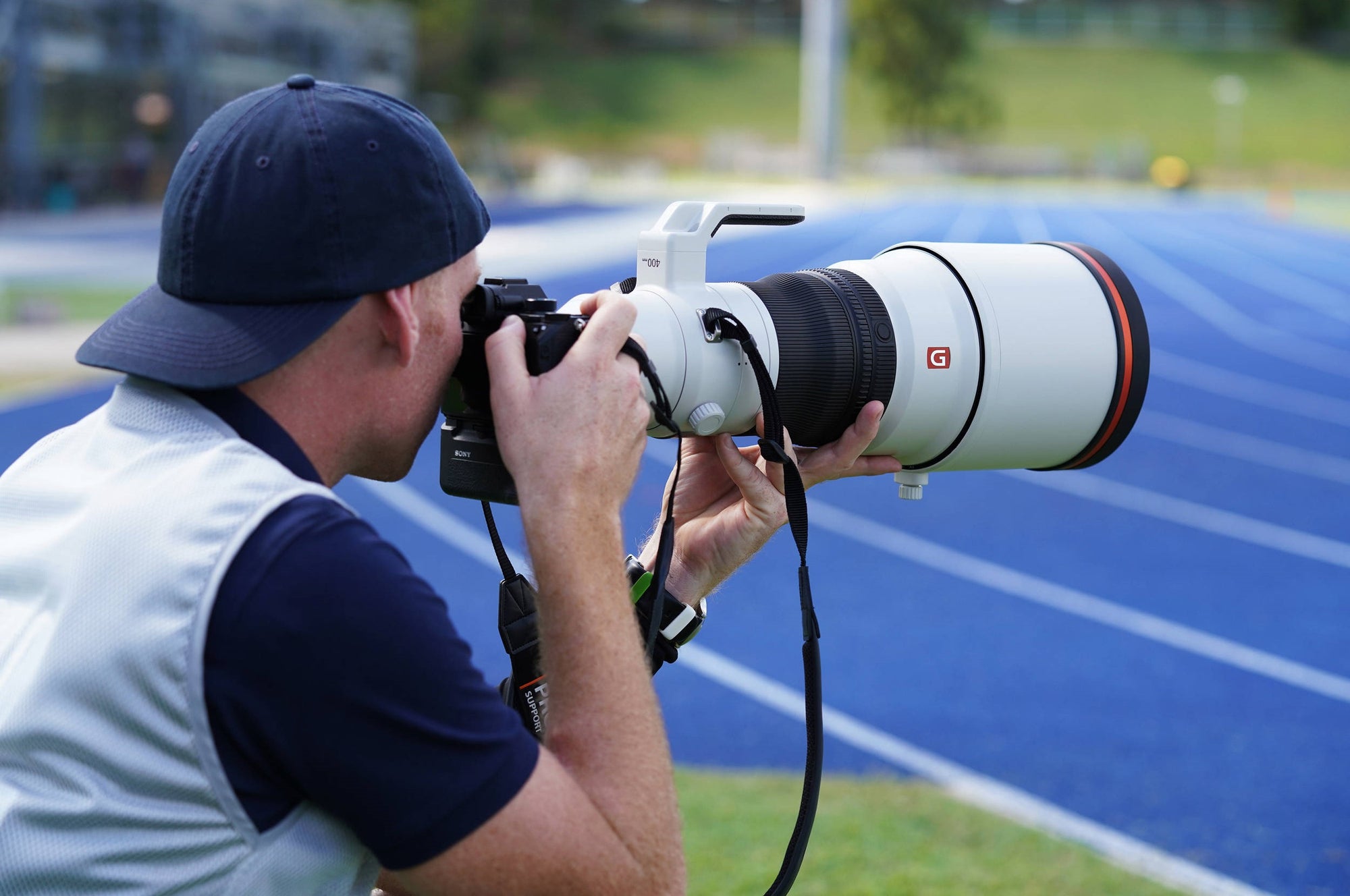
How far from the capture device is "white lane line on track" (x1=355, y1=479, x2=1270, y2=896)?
3434mm

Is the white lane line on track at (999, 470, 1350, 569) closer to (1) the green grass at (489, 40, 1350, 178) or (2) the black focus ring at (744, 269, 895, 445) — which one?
(2) the black focus ring at (744, 269, 895, 445)

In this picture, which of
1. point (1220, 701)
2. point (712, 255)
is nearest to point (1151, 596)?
point (1220, 701)

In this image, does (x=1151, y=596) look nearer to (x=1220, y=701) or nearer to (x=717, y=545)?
(x=1220, y=701)

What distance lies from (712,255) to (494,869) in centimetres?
1641

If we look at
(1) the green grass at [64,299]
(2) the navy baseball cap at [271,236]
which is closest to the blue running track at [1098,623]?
(2) the navy baseball cap at [271,236]

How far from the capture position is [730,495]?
6.83 feet

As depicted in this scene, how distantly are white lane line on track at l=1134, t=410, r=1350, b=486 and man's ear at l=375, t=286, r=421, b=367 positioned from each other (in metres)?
7.43

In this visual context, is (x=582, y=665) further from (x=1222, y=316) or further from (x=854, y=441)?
(x=1222, y=316)

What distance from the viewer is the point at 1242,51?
6119 cm

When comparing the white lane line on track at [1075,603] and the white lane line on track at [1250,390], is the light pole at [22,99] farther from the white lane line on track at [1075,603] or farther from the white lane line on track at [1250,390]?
the white lane line on track at [1075,603]

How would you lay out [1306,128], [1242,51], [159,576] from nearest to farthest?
[159,576] → [1306,128] → [1242,51]

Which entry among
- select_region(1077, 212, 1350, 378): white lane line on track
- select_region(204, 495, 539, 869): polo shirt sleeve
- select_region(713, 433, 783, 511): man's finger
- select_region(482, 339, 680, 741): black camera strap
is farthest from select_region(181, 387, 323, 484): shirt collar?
select_region(1077, 212, 1350, 378): white lane line on track

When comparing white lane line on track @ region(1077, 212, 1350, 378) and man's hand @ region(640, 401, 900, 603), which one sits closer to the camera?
man's hand @ region(640, 401, 900, 603)

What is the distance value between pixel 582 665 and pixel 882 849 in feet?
7.74
